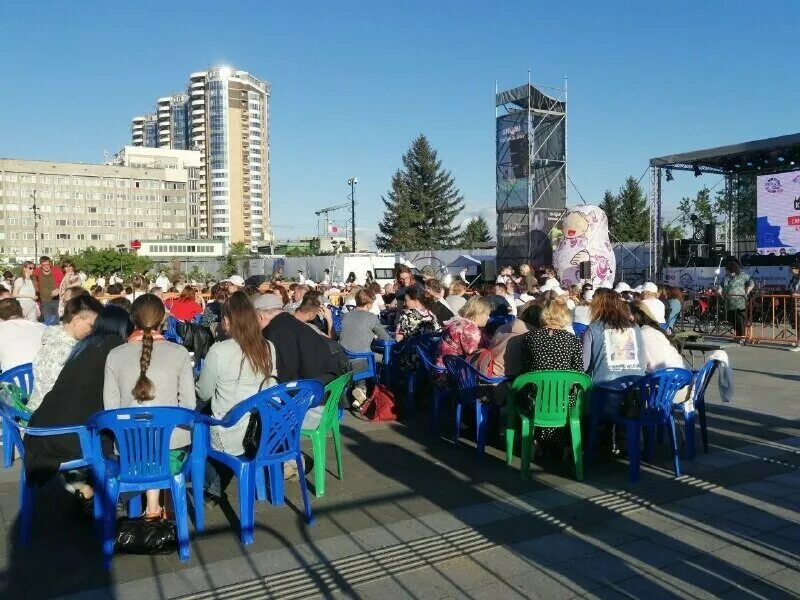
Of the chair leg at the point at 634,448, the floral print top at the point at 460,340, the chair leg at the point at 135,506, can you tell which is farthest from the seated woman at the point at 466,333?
the chair leg at the point at 135,506

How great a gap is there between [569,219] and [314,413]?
22.2 m

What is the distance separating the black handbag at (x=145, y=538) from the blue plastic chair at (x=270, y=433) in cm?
32

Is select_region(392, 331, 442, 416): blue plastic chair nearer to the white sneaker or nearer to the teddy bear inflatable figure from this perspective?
the white sneaker

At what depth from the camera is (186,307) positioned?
37.6 ft

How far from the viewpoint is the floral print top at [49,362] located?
15.3 ft

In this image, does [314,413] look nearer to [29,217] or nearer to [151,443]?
[151,443]

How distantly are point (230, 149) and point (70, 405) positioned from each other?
138850 mm

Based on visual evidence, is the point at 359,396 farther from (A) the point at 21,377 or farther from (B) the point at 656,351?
(A) the point at 21,377

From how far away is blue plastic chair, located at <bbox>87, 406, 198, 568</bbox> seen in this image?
3867 mm

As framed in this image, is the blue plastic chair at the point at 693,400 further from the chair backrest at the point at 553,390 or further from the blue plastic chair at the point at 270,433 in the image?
the blue plastic chair at the point at 270,433

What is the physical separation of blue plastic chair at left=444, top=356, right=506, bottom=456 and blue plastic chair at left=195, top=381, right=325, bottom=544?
1.79m

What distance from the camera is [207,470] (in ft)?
15.7

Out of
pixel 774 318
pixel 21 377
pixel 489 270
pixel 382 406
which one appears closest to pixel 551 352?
pixel 382 406

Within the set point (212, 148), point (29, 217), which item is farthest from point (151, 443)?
point (212, 148)
